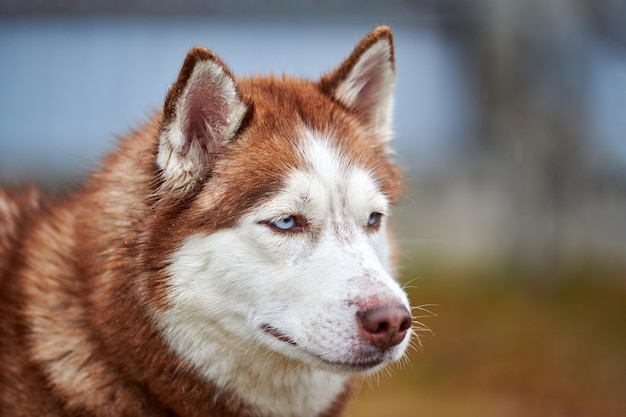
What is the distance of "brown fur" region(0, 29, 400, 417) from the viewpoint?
3.65 m

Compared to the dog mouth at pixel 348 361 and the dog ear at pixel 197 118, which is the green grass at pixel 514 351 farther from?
the dog ear at pixel 197 118

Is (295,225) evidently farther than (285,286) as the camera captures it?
Yes

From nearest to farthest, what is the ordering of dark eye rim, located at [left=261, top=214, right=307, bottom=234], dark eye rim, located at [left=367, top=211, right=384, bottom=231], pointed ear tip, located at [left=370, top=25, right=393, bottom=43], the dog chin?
1. the dog chin
2. dark eye rim, located at [left=261, top=214, right=307, bottom=234]
3. dark eye rim, located at [left=367, top=211, right=384, bottom=231]
4. pointed ear tip, located at [left=370, top=25, right=393, bottom=43]

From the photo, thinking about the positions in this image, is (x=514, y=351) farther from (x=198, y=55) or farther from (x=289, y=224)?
(x=198, y=55)

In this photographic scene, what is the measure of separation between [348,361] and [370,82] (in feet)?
5.15

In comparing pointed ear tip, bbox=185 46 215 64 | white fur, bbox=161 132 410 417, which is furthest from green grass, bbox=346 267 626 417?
pointed ear tip, bbox=185 46 215 64

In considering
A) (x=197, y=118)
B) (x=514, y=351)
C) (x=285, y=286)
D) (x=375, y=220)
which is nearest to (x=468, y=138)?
→ (x=514, y=351)

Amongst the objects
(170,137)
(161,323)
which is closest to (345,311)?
(161,323)

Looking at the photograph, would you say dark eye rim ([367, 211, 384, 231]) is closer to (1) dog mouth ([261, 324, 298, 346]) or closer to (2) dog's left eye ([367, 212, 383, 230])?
(2) dog's left eye ([367, 212, 383, 230])

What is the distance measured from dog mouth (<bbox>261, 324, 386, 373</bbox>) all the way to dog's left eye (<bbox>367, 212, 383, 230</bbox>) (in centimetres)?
66

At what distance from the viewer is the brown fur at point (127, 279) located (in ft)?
12.0

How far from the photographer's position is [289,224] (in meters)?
3.64

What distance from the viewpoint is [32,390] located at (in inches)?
149

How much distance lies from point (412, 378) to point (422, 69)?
5.28 m
